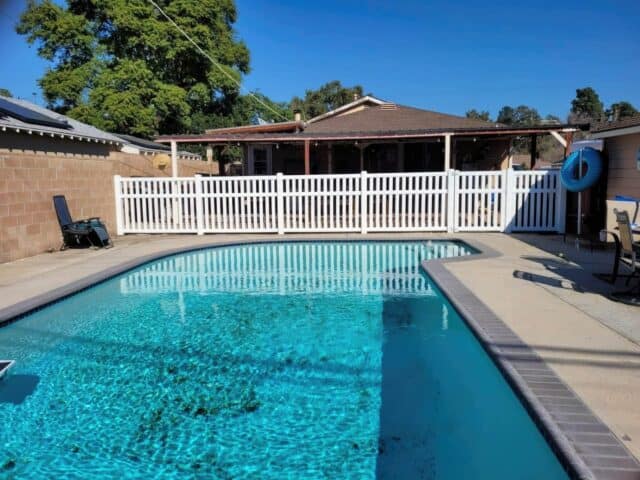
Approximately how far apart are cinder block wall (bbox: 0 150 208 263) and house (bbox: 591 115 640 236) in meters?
11.0

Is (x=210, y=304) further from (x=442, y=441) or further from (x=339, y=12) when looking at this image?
(x=339, y=12)

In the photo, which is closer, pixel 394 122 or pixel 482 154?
pixel 394 122

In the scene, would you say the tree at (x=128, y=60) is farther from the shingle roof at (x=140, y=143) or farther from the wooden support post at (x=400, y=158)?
the wooden support post at (x=400, y=158)

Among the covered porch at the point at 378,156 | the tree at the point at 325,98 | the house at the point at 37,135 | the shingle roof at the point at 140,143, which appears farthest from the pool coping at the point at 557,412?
the tree at the point at 325,98

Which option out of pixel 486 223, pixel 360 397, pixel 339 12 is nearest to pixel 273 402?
pixel 360 397

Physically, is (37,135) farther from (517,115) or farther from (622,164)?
(517,115)

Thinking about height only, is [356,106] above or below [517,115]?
below

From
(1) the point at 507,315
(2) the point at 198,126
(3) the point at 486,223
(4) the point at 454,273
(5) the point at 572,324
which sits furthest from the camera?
(2) the point at 198,126

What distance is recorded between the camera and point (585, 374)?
140 inches

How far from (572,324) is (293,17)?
2638cm

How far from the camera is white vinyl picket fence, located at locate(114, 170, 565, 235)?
1244cm

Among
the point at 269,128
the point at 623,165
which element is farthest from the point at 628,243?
the point at 269,128

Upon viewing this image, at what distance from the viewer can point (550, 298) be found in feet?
19.0

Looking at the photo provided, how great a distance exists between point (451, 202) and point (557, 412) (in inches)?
397
